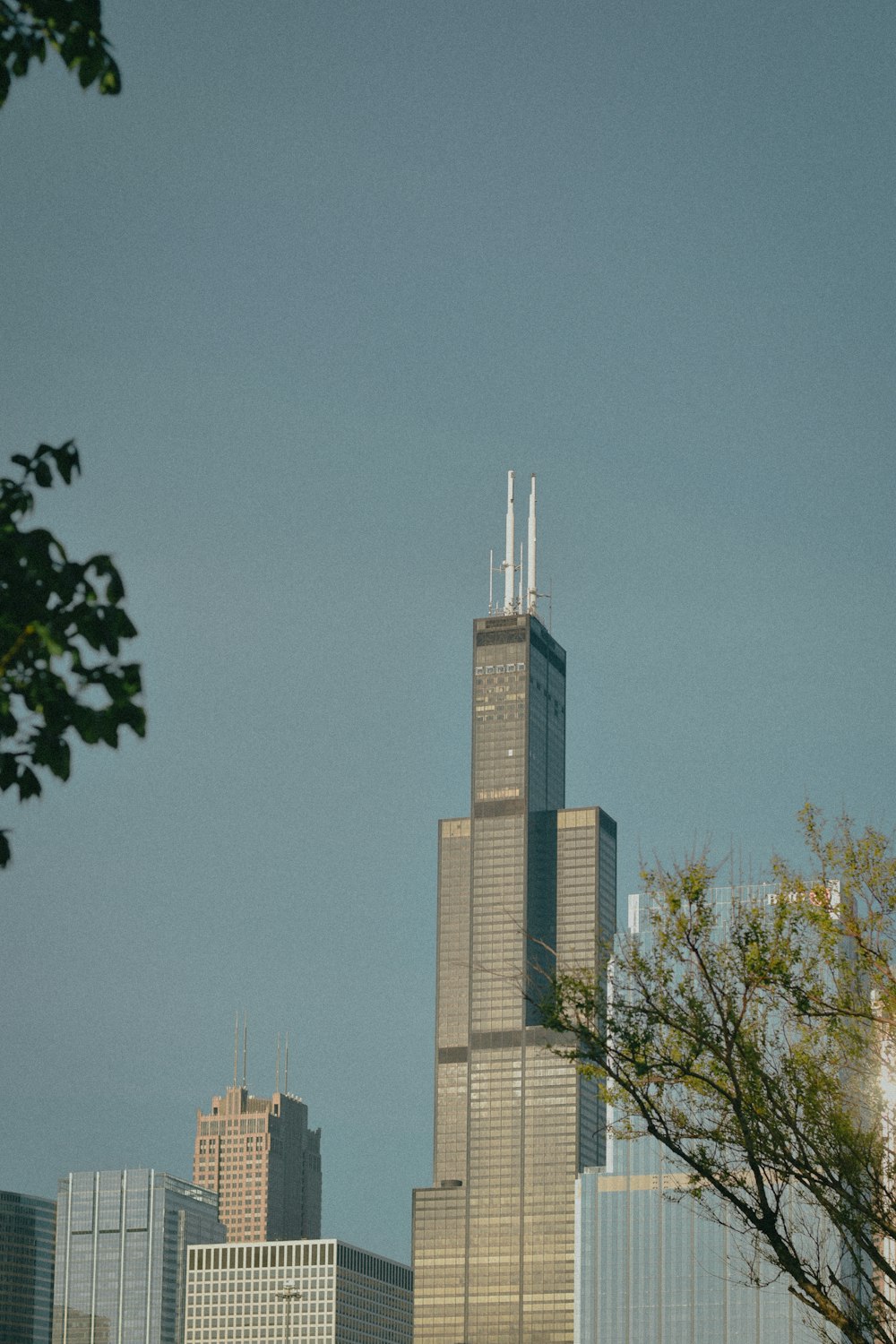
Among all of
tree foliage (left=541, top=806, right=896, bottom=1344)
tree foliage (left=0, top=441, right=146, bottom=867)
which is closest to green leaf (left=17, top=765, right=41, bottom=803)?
tree foliage (left=0, top=441, right=146, bottom=867)

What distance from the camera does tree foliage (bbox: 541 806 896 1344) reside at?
2608cm

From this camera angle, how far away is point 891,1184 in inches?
1177

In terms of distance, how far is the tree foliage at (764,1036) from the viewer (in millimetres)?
26078

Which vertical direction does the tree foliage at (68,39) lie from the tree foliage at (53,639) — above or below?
above

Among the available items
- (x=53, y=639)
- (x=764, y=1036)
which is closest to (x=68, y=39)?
(x=53, y=639)

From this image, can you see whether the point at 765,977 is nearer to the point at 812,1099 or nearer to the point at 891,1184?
the point at 812,1099

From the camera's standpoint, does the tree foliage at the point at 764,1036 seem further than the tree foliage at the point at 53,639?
Yes

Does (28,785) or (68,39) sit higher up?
(68,39)

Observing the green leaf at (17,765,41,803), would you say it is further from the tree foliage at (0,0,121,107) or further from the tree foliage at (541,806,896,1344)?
the tree foliage at (541,806,896,1344)

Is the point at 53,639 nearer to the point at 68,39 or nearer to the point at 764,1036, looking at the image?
the point at 68,39

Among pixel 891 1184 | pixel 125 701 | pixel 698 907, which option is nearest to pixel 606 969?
pixel 698 907

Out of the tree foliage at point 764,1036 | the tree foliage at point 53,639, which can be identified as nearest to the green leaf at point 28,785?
the tree foliage at point 53,639

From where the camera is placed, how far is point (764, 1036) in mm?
27422

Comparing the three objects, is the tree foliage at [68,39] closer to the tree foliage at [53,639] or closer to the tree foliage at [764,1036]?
the tree foliage at [53,639]
